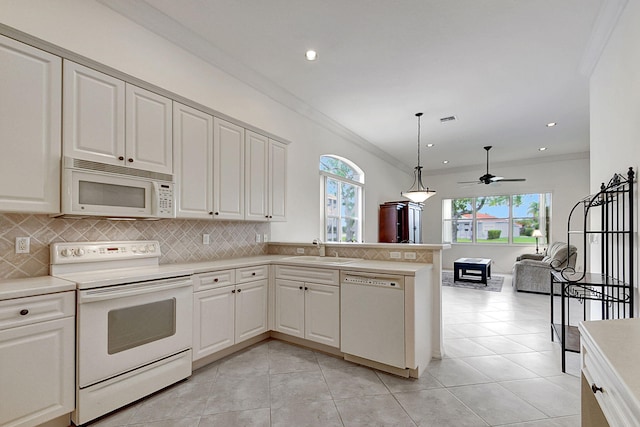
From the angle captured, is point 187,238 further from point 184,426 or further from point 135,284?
point 184,426

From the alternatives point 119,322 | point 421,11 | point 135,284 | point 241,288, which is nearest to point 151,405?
point 119,322

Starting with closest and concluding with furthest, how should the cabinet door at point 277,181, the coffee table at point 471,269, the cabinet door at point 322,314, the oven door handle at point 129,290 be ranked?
the oven door handle at point 129,290
the cabinet door at point 322,314
the cabinet door at point 277,181
the coffee table at point 471,269

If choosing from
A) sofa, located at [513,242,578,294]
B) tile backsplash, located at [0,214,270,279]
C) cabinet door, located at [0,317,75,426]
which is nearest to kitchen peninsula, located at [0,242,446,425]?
tile backsplash, located at [0,214,270,279]

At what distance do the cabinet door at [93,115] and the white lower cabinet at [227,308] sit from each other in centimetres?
117

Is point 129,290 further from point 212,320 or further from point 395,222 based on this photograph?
point 395,222

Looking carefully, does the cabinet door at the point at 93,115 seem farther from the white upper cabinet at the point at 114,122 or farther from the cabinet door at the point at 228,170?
the cabinet door at the point at 228,170

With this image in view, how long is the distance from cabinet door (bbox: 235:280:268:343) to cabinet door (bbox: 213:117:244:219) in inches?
29.5

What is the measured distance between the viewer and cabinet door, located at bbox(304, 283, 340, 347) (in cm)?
279

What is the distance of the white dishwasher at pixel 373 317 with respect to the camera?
2447 mm

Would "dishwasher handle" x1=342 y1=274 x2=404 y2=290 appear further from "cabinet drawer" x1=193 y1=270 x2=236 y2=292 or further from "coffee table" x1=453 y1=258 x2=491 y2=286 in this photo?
"coffee table" x1=453 y1=258 x2=491 y2=286

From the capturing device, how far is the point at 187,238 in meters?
2.99

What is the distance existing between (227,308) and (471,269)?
5.68 metres

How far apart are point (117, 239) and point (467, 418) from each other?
2899 mm

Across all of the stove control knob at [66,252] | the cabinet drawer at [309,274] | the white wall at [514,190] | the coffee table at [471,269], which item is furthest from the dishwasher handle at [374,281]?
the white wall at [514,190]
